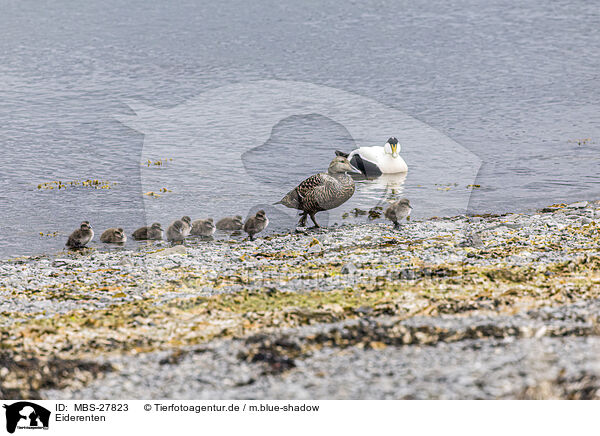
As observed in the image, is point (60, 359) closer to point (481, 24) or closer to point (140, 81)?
point (140, 81)

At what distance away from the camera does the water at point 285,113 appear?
16.0 meters

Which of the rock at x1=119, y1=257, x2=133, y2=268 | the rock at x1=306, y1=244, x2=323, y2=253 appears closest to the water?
the rock at x1=119, y1=257, x2=133, y2=268

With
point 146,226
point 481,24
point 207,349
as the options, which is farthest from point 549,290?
point 481,24

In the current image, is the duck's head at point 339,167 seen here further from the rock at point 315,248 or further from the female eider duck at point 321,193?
the rock at point 315,248

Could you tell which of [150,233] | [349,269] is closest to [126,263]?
[150,233]

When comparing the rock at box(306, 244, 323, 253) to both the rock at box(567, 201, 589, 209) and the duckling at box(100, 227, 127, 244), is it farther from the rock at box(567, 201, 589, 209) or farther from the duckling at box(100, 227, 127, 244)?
the rock at box(567, 201, 589, 209)

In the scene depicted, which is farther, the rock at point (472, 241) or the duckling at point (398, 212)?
the duckling at point (398, 212)

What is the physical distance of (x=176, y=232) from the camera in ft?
42.7

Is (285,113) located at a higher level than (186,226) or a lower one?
higher

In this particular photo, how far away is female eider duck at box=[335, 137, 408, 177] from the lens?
58.1 ft

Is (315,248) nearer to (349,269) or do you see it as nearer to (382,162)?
(349,269)

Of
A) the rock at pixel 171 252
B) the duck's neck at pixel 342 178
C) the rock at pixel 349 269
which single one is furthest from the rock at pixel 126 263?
the duck's neck at pixel 342 178

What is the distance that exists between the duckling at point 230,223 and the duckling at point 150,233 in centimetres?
111
